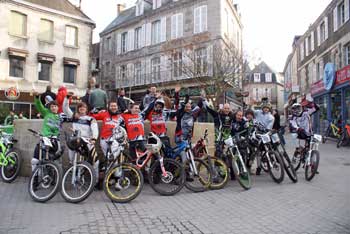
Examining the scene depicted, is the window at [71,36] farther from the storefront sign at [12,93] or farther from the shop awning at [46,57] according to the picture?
the storefront sign at [12,93]

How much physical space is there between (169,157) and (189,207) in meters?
1.44

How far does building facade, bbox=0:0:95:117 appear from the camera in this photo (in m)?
20.3

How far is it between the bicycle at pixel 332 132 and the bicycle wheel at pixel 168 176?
13.9m

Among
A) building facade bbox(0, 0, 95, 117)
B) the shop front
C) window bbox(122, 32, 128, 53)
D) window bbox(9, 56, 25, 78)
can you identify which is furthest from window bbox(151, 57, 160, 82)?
the shop front

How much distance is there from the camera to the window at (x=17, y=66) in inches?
818

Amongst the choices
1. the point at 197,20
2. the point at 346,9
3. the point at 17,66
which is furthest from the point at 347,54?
the point at 17,66

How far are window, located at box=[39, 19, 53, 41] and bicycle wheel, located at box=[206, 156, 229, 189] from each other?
20830 millimetres

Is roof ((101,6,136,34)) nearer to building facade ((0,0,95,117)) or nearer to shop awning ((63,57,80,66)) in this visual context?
building facade ((0,0,95,117))

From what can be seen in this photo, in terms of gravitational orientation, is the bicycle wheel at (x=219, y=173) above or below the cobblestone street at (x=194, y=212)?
above

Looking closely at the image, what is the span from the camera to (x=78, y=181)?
5.08m

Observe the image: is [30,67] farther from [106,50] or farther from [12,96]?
[106,50]

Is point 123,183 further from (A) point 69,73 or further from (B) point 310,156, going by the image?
(A) point 69,73

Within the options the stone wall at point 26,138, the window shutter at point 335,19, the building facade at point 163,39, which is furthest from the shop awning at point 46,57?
the window shutter at point 335,19

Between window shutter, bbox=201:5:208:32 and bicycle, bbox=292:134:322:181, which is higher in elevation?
window shutter, bbox=201:5:208:32
